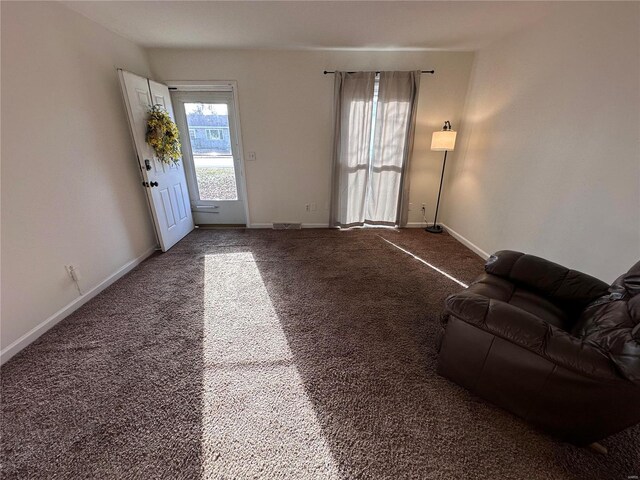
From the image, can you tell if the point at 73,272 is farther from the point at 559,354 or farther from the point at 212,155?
the point at 559,354

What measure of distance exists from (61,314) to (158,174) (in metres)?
1.73

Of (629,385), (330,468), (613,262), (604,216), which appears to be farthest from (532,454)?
(604,216)

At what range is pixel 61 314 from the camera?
2.09 m

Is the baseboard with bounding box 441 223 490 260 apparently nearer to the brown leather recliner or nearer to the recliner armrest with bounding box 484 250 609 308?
the recliner armrest with bounding box 484 250 609 308

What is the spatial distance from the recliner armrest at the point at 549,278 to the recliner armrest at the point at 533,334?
0.60m

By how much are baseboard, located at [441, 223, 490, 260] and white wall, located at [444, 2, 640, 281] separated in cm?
8

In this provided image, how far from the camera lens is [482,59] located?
3189 millimetres

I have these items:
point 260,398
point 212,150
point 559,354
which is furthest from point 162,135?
point 559,354

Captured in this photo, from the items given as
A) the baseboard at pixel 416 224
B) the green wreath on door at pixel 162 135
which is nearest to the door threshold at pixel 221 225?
the green wreath on door at pixel 162 135

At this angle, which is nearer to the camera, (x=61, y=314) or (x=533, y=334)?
(x=533, y=334)

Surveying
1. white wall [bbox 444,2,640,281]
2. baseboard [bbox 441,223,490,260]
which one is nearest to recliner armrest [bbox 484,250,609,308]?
white wall [bbox 444,2,640,281]

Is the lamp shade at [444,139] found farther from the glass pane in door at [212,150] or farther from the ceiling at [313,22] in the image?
the glass pane in door at [212,150]

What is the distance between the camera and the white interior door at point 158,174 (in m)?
2.72

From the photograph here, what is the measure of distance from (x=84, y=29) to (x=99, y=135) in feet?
2.89
